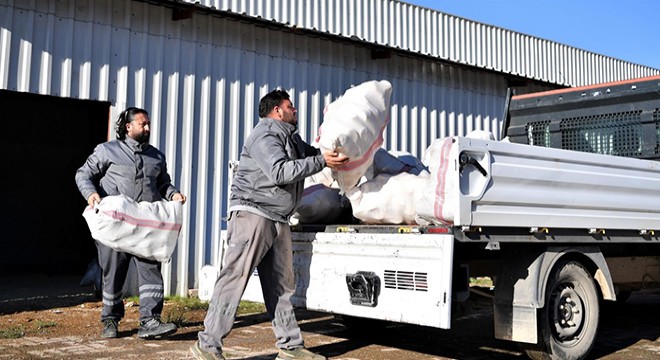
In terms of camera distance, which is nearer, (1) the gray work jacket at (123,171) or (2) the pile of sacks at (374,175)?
(2) the pile of sacks at (374,175)

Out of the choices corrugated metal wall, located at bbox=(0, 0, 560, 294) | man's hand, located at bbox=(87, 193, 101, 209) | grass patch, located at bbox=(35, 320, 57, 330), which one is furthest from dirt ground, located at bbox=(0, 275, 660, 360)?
corrugated metal wall, located at bbox=(0, 0, 560, 294)

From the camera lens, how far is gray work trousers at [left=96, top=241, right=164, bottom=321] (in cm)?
601

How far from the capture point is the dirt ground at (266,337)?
5594mm

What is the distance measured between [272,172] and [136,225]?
1488mm

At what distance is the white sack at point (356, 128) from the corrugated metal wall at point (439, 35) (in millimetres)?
4005

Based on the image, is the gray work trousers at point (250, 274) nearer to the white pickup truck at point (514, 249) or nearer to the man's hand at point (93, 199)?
the white pickup truck at point (514, 249)

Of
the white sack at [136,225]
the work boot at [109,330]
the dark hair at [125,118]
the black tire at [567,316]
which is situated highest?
the dark hair at [125,118]

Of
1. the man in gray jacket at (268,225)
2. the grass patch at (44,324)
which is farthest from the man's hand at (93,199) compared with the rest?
the grass patch at (44,324)

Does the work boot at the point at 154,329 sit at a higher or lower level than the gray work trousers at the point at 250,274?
lower

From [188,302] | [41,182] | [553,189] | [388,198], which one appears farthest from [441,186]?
[41,182]

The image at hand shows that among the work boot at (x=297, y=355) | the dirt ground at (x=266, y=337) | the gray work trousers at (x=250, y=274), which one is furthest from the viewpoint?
the dirt ground at (x=266, y=337)

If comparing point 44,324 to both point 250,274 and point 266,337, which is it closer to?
point 266,337

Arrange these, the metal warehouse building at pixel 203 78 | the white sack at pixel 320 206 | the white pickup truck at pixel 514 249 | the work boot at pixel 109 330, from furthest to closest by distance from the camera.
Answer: the metal warehouse building at pixel 203 78 < the work boot at pixel 109 330 < the white sack at pixel 320 206 < the white pickup truck at pixel 514 249

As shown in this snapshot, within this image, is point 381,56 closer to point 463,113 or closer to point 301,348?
point 463,113
